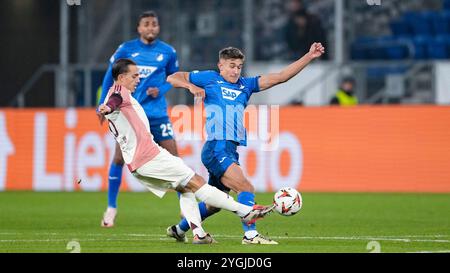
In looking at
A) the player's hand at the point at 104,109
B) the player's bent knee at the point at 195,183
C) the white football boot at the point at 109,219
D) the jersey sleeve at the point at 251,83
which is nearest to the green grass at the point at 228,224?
the white football boot at the point at 109,219

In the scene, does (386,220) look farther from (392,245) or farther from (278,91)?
(278,91)

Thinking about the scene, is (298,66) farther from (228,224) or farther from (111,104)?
(228,224)

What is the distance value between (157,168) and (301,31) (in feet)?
45.3

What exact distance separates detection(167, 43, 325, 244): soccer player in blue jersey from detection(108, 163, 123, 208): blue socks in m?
2.57

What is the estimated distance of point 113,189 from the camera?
14.0 metres

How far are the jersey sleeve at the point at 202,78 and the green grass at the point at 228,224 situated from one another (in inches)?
62.8

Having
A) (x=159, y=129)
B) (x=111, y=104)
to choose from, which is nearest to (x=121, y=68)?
(x=111, y=104)

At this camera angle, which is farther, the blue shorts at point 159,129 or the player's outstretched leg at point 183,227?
the blue shorts at point 159,129

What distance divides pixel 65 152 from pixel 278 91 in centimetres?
538

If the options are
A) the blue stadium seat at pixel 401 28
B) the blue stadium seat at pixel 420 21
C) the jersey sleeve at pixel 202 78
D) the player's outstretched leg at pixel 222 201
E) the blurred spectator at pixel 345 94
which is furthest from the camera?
the blue stadium seat at pixel 401 28

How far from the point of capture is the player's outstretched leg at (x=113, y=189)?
13570mm

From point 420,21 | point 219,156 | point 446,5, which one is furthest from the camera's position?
point 420,21

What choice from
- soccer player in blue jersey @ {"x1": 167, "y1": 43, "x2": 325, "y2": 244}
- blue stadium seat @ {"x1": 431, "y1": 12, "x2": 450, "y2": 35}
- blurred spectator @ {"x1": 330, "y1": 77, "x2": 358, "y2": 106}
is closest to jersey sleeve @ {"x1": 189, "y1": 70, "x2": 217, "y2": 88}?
soccer player in blue jersey @ {"x1": 167, "y1": 43, "x2": 325, "y2": 244}

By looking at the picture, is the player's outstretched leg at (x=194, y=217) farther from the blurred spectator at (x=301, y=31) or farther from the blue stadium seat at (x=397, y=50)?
the blue stadium seat at (x=397, y=50)
